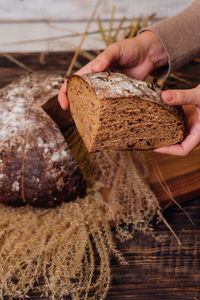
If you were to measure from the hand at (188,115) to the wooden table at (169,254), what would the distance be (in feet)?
0.79

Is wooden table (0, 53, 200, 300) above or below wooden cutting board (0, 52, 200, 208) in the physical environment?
below

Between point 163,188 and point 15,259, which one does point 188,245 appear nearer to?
point 163,188

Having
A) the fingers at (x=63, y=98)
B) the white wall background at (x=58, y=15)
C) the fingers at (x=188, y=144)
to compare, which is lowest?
the fingers at (x=188, y=144)

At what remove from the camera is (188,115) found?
206cm

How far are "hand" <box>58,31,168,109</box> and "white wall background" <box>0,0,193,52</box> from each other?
1419 mm

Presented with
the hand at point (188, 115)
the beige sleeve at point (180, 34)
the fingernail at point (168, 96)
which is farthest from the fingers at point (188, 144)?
the beige sleeve at point (180, 34)

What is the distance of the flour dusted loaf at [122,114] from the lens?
157cm

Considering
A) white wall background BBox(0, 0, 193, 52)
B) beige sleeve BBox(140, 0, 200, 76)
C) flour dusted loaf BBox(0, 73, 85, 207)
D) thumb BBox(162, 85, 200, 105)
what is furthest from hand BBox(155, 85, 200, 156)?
white wall background BBox(0, 0, 193, 52)

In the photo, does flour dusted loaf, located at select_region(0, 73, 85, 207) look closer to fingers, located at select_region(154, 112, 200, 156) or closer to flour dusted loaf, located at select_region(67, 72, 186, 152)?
flour dusted loaf, located at select_region(67, 72, 186, 152)

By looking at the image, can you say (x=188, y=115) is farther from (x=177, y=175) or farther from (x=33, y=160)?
(x=33, y=160)

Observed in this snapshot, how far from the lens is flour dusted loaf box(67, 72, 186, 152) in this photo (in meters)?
1.57

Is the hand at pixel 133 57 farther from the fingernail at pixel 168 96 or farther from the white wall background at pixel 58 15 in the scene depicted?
the white wall background at pixel 58 15

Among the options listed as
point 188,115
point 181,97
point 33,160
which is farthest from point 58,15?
point 181,97

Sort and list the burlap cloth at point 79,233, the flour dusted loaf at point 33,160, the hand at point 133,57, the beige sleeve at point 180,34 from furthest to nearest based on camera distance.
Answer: the beige sleeve at point 180,34 < the hand at point 133,57 < the flour dusted loaf at point 33,160 < the burlap cloth at point 79,233
